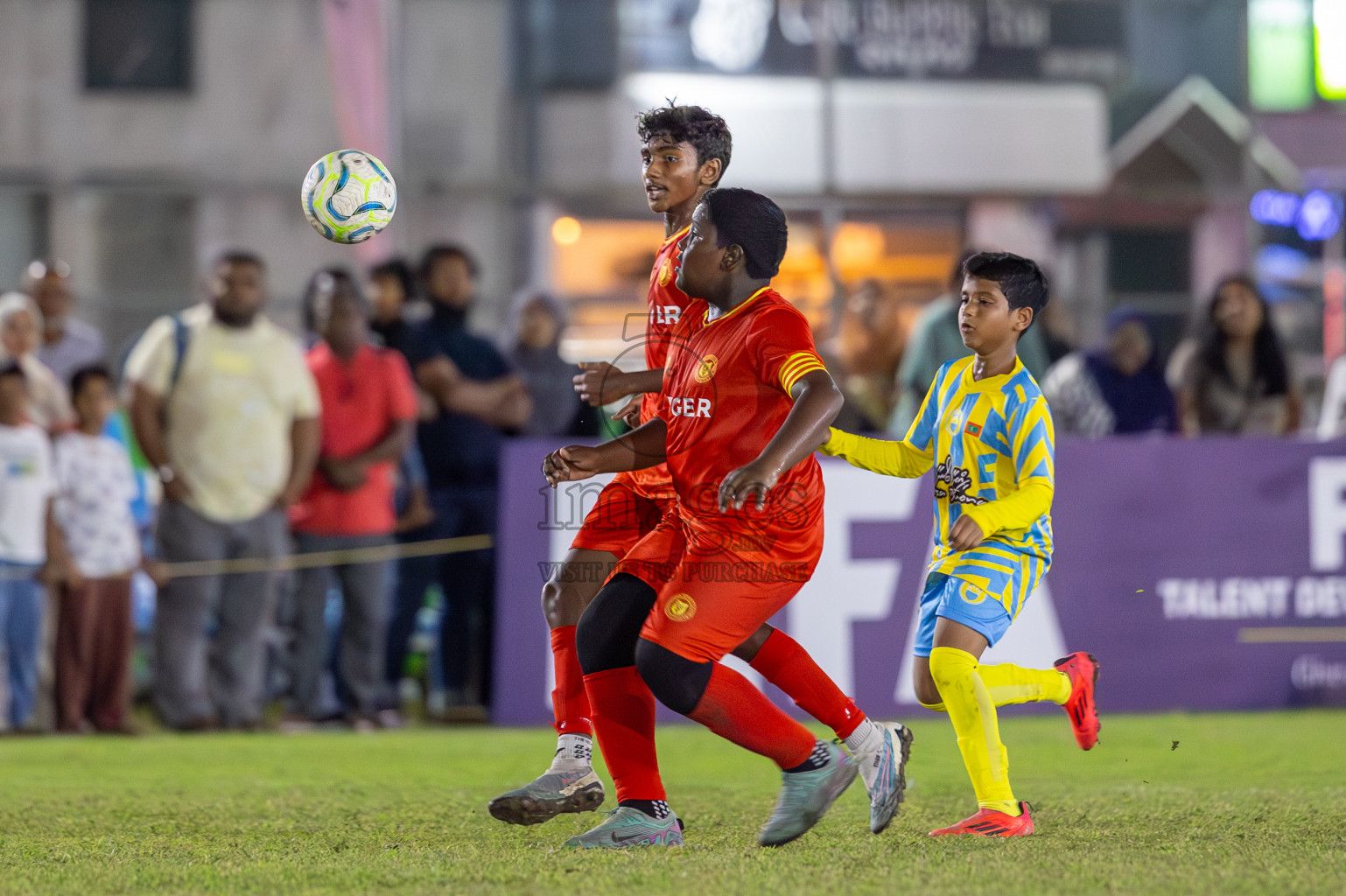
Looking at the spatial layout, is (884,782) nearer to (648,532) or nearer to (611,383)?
(648,532)

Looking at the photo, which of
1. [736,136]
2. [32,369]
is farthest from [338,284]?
[736,136]

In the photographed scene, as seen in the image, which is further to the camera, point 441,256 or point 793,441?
point 441,256

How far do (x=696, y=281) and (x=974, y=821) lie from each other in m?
1.76

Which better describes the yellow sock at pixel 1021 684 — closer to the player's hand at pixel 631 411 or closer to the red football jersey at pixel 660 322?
the red football jersey at pixel 660 322

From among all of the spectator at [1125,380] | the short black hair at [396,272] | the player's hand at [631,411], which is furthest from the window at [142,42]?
the player's hand at [631,411]

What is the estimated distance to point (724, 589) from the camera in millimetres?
4445

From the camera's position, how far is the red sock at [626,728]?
183 inches

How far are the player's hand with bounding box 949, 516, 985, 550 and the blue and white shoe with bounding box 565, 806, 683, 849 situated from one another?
110 centimetres

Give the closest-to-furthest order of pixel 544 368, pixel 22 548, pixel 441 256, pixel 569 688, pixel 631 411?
pixel 569 688 → pixel 631 411 → pixel 22 548 → pixel 441 256 → pixel 544 368

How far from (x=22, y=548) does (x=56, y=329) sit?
60.5 inches

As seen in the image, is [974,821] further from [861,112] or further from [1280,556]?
[861,112]

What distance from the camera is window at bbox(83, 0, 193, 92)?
614 inches

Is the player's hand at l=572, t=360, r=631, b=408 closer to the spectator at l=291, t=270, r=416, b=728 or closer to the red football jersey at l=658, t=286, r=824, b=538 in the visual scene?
the red football jersey at l=658, t=286, r=824, b=538

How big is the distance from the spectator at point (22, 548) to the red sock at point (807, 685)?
4.80 m
